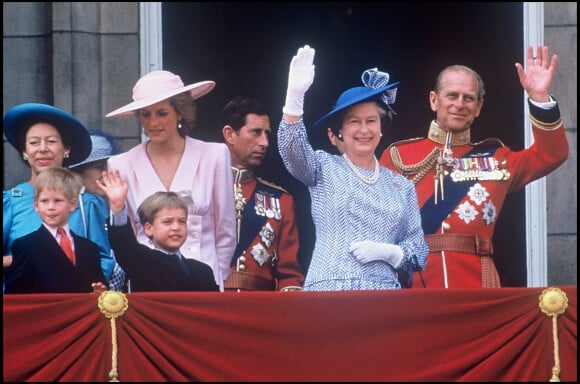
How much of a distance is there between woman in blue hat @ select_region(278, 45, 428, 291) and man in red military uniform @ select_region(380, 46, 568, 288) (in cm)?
31

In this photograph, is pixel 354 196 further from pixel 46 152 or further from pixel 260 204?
pixel 46 152

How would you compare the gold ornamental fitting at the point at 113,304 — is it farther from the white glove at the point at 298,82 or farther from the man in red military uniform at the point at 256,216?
the white glove at the point at 298,82

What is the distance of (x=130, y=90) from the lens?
975cm

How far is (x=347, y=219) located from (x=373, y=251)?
211mm

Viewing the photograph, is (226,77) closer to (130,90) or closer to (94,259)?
(130,90)

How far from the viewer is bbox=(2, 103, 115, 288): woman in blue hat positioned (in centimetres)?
851

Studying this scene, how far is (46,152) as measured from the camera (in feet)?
28.1

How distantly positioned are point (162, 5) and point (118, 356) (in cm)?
292

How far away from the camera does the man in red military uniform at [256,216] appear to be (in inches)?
351

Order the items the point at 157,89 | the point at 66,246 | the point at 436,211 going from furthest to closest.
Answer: the point at 436,211
the point at 157,89
the point at 66,246

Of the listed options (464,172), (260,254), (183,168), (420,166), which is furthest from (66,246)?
Answer: (464,172)

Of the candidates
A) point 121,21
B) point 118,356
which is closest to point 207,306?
point 118,356

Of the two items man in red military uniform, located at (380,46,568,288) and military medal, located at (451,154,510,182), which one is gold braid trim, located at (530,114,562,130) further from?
military medal, located at (451,154,510,182)

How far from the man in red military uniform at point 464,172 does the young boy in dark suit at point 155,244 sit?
125cm
